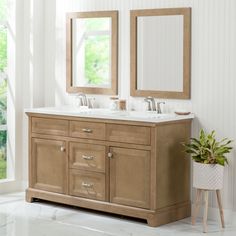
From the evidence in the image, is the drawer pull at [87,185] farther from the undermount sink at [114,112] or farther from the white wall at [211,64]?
the white wall at [211,64]

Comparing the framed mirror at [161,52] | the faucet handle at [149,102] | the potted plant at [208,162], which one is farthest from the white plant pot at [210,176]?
the faucet handle at [149,102]

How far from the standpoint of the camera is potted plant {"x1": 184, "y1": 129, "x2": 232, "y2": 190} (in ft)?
16.4

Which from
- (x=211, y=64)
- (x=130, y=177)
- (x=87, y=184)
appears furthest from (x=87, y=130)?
(x=211, y=64)

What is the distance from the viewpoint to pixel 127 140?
517 cm

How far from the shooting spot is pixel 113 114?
5344 millimetres

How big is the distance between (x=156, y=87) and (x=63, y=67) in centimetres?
111

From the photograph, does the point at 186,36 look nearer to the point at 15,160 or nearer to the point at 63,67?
the point at 63,67

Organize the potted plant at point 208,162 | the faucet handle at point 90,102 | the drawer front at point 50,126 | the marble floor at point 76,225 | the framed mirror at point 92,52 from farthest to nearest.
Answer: the faucet handle at point 90,102, the framed mirror at point 92,52, the drawer front at point 50,126, the potted plant at point 208,162, the marble floor at point 76,225

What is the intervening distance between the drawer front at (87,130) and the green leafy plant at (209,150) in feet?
2.36

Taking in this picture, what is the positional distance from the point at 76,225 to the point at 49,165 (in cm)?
83

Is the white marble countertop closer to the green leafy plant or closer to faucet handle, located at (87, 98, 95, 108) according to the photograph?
faucet handle, located at (87, 98, 95, 108)

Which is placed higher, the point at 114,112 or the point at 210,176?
the point at 114,112

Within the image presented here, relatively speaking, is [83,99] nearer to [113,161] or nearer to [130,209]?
[113,161]

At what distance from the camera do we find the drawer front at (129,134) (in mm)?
5051
